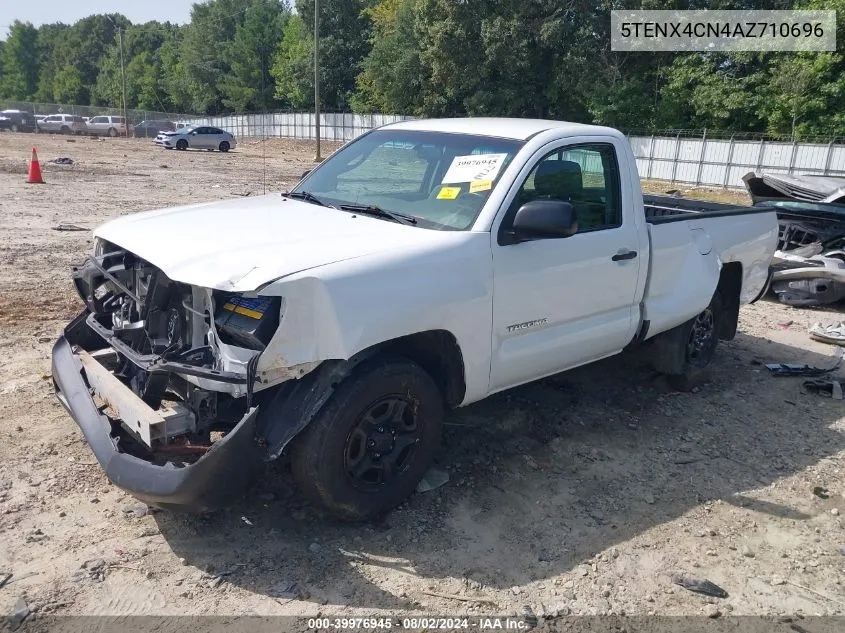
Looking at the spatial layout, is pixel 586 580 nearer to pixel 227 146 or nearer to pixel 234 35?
pixel 227 146

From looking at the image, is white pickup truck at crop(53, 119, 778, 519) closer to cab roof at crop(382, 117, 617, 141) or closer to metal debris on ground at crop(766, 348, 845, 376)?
cab roof at crop(382, 117, 617, 141)

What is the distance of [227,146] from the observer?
40469 mm

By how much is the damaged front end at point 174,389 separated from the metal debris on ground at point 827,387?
4.77 m

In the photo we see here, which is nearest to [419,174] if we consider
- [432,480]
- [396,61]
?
[432,480]

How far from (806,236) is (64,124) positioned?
5376 centimetres

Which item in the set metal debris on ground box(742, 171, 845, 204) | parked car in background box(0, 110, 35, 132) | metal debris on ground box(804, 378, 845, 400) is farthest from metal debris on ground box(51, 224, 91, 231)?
parked car in background box(0, 110, 35, 132)

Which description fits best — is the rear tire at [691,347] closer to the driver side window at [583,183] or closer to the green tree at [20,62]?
the driver side window at [583,183]

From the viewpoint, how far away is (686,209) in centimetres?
651

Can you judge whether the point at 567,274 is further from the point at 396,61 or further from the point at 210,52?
the point at 210,52

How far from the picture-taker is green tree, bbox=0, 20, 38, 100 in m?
118

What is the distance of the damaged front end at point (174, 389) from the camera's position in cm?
302

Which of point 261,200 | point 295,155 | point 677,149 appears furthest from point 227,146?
point 261,200

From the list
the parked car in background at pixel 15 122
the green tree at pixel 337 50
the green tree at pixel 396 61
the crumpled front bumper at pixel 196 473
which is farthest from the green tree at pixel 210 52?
the crumpled front bumper at pixel 196 473

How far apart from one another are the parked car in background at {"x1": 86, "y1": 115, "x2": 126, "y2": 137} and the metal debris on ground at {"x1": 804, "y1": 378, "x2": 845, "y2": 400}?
178ft
